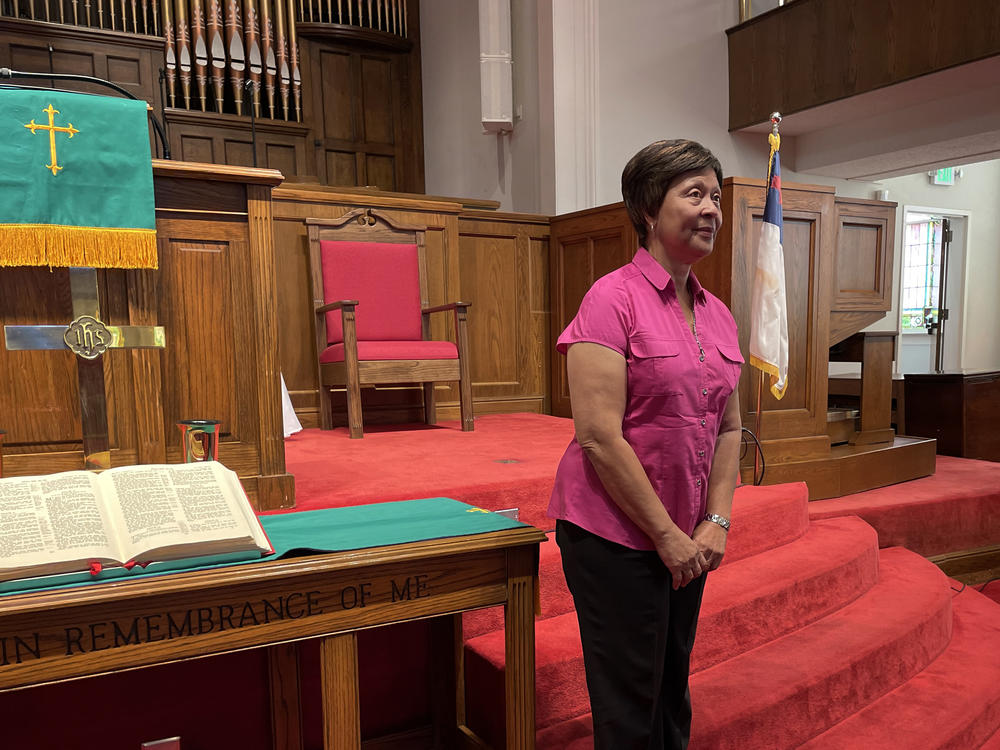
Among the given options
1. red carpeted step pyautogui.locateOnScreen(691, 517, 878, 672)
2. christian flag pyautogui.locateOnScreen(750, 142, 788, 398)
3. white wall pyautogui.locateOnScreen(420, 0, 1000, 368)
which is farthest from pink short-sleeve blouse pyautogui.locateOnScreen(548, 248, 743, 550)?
white wall pyautogui.locateOnScreen(420, 0, 1000, 368)

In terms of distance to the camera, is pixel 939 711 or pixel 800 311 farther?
pixel 800 311

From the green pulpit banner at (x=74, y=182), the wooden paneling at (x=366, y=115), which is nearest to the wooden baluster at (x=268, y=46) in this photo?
the wooden paneling at (x=366, y=115)

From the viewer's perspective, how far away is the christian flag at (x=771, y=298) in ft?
10.4

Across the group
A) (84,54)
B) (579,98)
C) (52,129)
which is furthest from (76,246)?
(84,54)

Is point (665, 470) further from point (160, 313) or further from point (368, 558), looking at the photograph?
point (160, 313)

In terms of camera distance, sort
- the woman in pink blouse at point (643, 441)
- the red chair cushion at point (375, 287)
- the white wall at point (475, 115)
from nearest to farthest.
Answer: the woman in pink blouse at point (643, 441) → the red chair cushion at point (375, 287) → the white wall at point (475, 115)

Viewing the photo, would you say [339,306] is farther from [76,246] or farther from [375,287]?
[76,246]

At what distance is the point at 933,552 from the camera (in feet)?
12.3

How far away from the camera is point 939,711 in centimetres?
226

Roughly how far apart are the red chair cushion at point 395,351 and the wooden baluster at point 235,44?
11.2ft

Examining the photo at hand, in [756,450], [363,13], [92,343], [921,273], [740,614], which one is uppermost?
[363,13]

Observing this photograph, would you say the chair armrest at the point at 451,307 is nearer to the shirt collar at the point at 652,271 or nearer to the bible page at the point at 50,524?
the shirt collar at the point at 652,271

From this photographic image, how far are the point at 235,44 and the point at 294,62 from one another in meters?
0.46

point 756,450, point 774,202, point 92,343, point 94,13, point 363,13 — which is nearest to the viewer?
point 92,343
